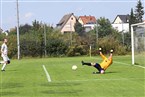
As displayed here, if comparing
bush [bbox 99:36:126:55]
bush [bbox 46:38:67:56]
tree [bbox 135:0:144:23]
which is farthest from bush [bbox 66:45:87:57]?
tree [bbox 135:0:144:23]

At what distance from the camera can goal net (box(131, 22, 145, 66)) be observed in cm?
3106

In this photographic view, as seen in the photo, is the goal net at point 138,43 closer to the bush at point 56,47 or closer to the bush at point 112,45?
the bush at point 112,45

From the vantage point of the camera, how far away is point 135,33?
32969 mm

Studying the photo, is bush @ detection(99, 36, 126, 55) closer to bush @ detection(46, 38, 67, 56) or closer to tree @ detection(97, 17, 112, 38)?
bush @ detection(46, 38, 67, 56)

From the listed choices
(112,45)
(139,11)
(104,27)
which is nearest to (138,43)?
(112,45)

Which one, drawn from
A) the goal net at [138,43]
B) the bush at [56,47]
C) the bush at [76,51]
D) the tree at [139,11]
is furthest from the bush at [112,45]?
the tree at [139,11]

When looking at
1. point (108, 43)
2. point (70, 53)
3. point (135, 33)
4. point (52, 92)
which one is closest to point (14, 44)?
point (70, 53)

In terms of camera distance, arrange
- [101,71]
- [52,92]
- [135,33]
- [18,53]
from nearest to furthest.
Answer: [52,92]
[101,71]
[135,33]
[18,53]

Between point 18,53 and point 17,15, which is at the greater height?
point 17,15

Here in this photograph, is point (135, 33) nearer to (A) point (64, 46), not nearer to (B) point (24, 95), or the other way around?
(B) point (24, 95)

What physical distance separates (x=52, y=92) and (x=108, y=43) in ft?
150

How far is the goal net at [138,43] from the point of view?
102ft

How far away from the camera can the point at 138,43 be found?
32406mm

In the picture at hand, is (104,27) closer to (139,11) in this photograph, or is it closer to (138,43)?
(139,11)
